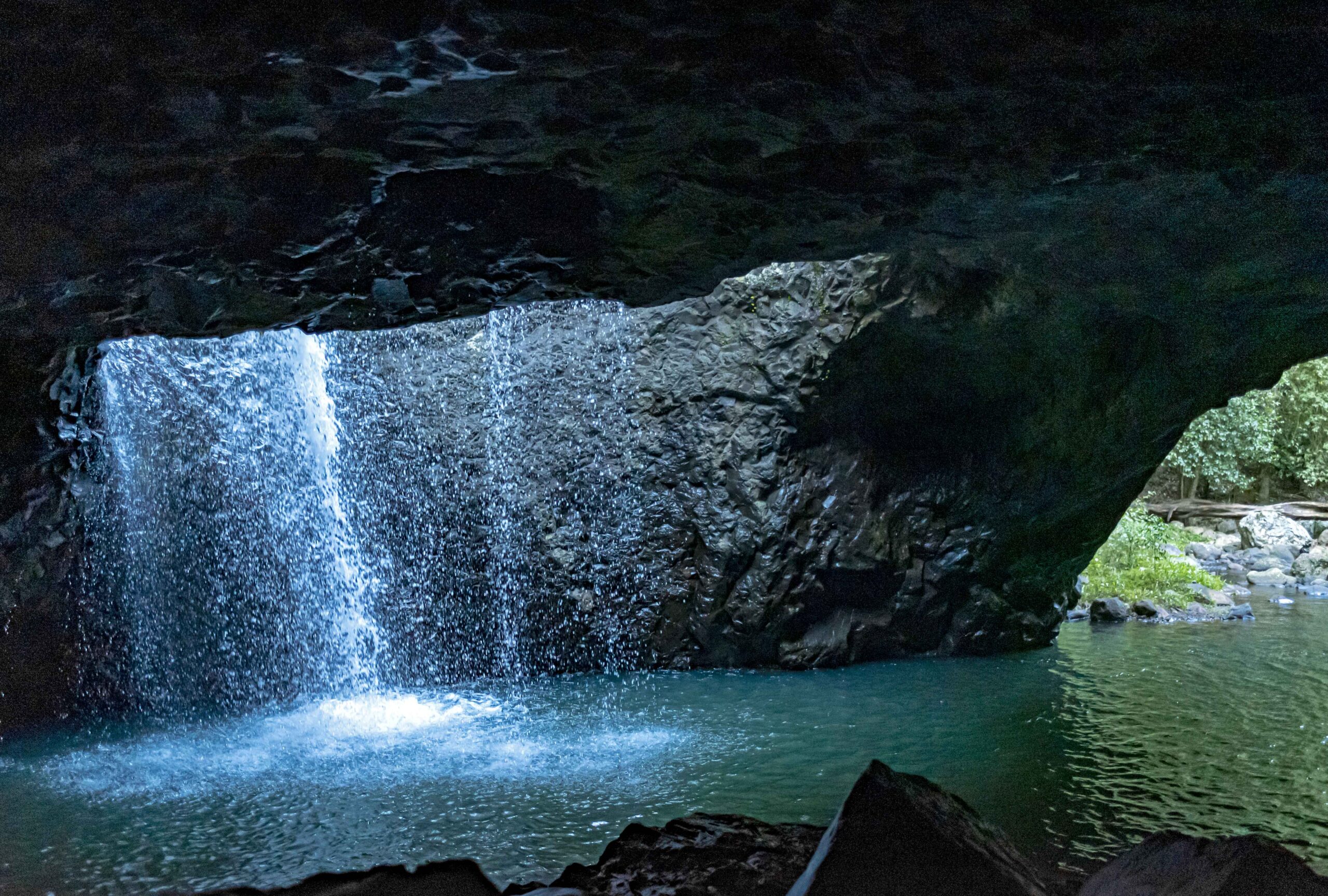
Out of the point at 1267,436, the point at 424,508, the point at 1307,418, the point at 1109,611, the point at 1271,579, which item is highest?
the point at 1307,418

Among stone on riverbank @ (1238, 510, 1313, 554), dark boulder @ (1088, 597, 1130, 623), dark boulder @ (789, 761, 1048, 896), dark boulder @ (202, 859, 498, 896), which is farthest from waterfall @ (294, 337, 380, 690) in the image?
stone on riverbank @ (1238, 510, 1313, 554)

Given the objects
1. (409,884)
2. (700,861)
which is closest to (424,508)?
(700,861)

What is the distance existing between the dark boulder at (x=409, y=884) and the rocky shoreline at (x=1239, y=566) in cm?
1197

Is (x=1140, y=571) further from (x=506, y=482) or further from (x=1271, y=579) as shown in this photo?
(x=506, y=482)

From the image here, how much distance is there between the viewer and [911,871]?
2287 millimetres

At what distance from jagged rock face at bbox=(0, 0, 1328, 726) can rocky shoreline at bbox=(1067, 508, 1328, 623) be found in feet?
17.4

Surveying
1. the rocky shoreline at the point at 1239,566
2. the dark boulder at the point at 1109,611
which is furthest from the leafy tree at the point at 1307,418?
the dark boulder at the point at 1109,611

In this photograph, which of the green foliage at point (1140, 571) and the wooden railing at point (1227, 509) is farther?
the wooden railing at point (1227, 509)

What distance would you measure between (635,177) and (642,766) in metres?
3.79

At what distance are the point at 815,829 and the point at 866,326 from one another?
6.05 meters

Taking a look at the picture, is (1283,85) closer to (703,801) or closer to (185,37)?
(185,37)

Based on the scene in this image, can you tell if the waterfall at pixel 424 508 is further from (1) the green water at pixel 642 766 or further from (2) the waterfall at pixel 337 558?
(1) the green water at pixel 642 766

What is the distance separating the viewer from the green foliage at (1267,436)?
24047mm

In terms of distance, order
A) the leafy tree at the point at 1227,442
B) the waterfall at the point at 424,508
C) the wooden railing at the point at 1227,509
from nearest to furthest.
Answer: the waterfall at the point at 424,508 < the wooden railing at the point at 1227,509 < the leafy tree at the point at 1227,442
